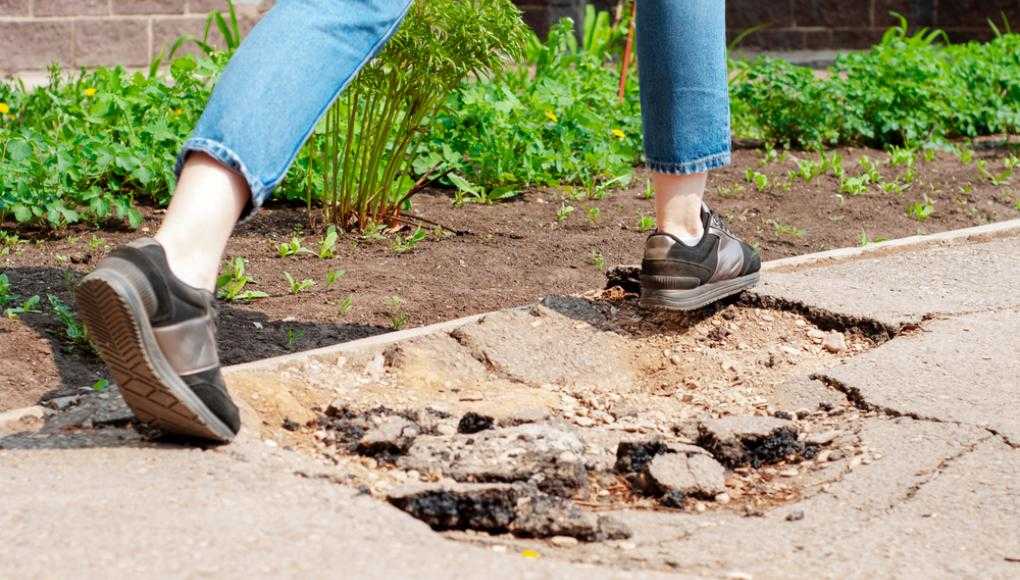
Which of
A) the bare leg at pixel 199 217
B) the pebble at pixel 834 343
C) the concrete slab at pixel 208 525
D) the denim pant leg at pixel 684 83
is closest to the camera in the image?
the concrete slab at pixel 208 525

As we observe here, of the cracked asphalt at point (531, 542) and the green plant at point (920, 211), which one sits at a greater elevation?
the cracked asphalt at point (531, 542)

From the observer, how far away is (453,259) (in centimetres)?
409

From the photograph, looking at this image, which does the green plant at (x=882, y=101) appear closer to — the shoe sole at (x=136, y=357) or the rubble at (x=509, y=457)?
the rubble at (x=509, y=457)

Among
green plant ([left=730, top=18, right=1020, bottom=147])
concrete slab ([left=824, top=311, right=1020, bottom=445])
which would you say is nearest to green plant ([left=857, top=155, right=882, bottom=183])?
green plant ([left=730, top=18, right=1020, bottom=147])

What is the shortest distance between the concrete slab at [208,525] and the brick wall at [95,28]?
200 inches

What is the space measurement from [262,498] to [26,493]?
37 cm

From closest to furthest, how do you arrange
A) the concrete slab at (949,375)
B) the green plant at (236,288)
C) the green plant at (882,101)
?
the concrete slab at (949,375)
the green plant at (236,288)
the green plant at (882,101)

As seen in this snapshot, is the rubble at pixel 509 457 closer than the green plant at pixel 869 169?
Yes

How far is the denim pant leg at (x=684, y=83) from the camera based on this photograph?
9.88 ft

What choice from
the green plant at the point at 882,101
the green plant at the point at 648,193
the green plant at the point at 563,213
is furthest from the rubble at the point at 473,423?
the green plant at the point at 882,101

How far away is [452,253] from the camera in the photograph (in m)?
4.15

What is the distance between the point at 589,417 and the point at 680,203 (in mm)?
581

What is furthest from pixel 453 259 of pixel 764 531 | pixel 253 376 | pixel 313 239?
pixel 764 531

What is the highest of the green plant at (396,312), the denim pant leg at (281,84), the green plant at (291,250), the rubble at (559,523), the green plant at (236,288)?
the denim pant leg at (281,84)
